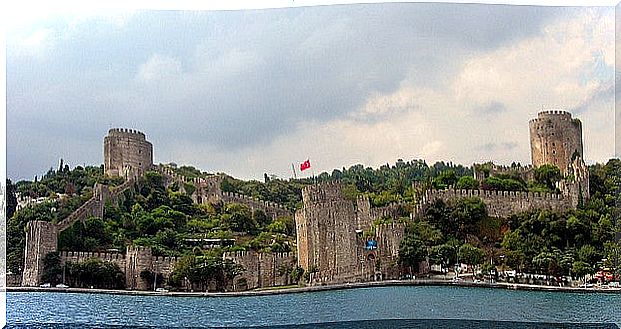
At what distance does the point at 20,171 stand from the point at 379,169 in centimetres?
381

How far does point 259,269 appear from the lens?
29.5 ft

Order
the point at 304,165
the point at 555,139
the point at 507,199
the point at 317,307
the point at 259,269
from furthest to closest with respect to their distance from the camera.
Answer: the point at 507,199, the point at 259,269, the point at 304,165, the point at 555,139, the point at 317,307

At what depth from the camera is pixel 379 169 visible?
28.9 ft

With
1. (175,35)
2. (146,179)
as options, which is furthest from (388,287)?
(175,35)

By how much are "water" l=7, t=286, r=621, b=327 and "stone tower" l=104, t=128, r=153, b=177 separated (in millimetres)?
1396

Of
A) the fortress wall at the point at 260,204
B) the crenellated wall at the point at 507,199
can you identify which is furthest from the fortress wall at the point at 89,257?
the crenellated wall at the point at 507,199

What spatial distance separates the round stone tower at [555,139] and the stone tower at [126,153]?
13.5 feet

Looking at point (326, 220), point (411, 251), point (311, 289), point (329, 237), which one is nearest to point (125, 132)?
point (326, 220)

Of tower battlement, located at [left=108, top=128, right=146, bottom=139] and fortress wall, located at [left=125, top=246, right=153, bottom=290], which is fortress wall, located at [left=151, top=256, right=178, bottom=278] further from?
tower battlement, located at [left=108, top=128, right=146, bottom=139]

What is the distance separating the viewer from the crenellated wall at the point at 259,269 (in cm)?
897

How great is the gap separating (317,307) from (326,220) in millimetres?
961

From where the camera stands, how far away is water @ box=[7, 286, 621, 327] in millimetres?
8172

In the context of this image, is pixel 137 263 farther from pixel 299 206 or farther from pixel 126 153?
pixel 299 206

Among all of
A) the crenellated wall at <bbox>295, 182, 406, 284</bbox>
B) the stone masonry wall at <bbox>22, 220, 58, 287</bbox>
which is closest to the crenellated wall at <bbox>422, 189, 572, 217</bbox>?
the crenellated wall at <bbox>295, 182, 406, 284</bbox>
